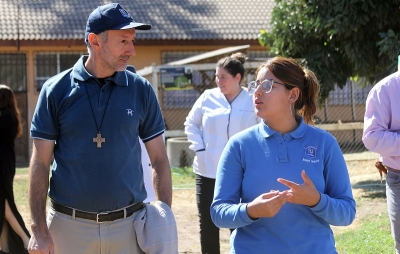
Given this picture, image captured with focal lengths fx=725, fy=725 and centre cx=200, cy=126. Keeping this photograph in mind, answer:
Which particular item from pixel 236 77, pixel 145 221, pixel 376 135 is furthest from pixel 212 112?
pixel 145 221

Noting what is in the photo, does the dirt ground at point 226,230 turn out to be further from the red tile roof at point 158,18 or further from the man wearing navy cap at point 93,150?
the red tile roof at point 158,18

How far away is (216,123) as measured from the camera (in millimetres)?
7172

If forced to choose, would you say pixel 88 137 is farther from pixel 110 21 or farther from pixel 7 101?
pixel 7 101

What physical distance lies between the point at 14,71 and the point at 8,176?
13607 millimetres

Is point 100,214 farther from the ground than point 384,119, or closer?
closer

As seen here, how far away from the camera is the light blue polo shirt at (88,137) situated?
13.4 ft

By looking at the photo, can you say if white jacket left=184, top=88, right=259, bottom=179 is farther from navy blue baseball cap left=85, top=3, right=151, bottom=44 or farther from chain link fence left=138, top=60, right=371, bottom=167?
chain link fence left=138, top=60, right=371, bottom=167

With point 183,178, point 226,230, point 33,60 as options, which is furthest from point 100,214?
point 33,60

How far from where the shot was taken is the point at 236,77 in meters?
7.11

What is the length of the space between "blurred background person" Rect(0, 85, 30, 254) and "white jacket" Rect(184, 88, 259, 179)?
2.29 meters

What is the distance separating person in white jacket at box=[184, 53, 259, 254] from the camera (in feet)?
23.3

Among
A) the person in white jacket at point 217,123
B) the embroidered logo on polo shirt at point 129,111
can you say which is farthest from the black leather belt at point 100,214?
the person in white jacket at point 217,123

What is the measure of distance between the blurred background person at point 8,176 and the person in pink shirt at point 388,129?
→ 15.0ft

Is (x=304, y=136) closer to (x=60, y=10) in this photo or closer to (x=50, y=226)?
(x=50, y=226)
